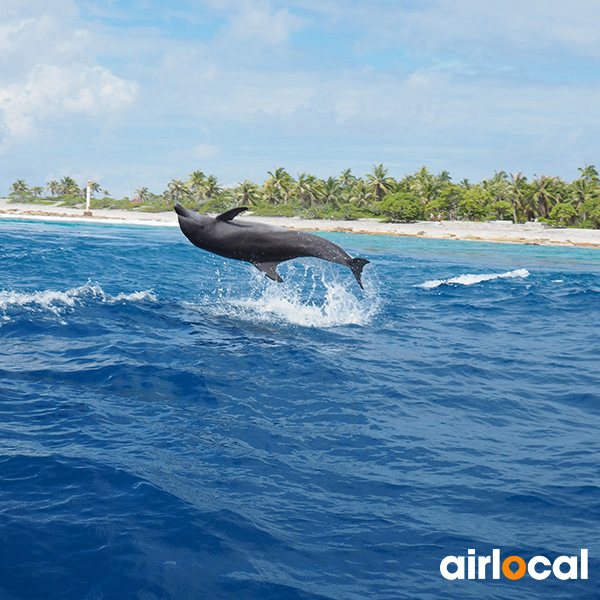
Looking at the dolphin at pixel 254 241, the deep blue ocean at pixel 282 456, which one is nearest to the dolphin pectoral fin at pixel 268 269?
the dolphin at pixel 254 241

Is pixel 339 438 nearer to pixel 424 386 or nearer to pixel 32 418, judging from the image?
pixel 424 386

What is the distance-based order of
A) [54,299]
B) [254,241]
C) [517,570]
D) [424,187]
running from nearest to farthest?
[517,570] → [254,241] → [54,299] → [424,187]

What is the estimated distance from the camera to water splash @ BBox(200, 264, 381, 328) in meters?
13.8

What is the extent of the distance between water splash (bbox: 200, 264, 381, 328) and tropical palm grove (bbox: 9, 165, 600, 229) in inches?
3080

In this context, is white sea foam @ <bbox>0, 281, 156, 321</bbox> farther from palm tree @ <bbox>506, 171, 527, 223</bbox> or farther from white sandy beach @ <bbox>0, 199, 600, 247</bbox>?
palm tree @ <bbox>506, 171, 527, 223</bbox>

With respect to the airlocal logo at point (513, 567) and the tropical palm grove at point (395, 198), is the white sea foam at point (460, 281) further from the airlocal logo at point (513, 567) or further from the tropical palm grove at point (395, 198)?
the tropical palm grove at point (395, 198)

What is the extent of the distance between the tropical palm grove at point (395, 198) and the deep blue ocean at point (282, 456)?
280 feet

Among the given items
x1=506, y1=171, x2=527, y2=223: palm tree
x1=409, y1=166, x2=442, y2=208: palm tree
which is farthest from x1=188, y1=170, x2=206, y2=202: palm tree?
x1=506, y1=171, x2=527, y2=223: palm tree

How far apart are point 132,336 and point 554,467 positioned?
24.8 ft

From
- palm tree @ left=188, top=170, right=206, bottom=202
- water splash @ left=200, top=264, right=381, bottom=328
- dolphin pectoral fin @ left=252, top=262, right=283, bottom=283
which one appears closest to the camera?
dolphin pectoral fin @ left=252, top=262, right=283, bottom=283

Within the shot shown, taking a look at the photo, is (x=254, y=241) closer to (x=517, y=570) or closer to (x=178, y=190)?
(x=517, y=570)

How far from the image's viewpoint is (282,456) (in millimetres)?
6184

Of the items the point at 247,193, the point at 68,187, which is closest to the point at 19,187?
the point at 68,187

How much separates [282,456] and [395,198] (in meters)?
93.3
